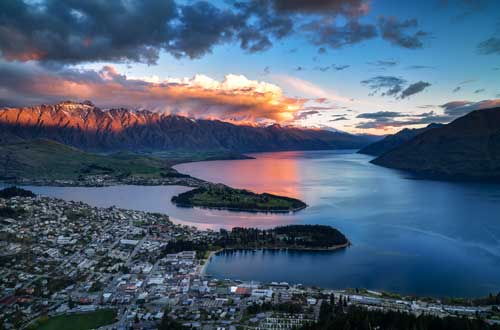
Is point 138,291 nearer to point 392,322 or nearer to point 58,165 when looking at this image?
point 392,322

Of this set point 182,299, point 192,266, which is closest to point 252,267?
point 192,266

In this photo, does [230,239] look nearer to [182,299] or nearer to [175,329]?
[182,299]

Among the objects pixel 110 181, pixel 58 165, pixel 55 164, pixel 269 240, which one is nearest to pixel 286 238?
pixel 269 240

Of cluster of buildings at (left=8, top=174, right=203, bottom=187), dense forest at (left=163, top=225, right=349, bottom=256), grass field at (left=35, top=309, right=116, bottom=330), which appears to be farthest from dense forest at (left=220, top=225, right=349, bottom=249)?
cluster of buildings at (left=8, top=174, right=203, bottom=187)

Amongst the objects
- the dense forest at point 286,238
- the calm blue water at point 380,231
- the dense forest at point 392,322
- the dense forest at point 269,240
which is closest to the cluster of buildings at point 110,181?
the calm blue water at point 380,231

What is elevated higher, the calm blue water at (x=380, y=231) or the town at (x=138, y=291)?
the calm blue water at (x=380, y=231)

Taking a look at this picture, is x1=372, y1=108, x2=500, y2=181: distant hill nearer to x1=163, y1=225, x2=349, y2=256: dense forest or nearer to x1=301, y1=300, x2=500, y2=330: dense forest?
x1=163, y1=225, x2=349, y2=256: dense forest

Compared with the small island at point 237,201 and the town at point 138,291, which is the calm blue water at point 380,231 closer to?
the small island at point 237,201
